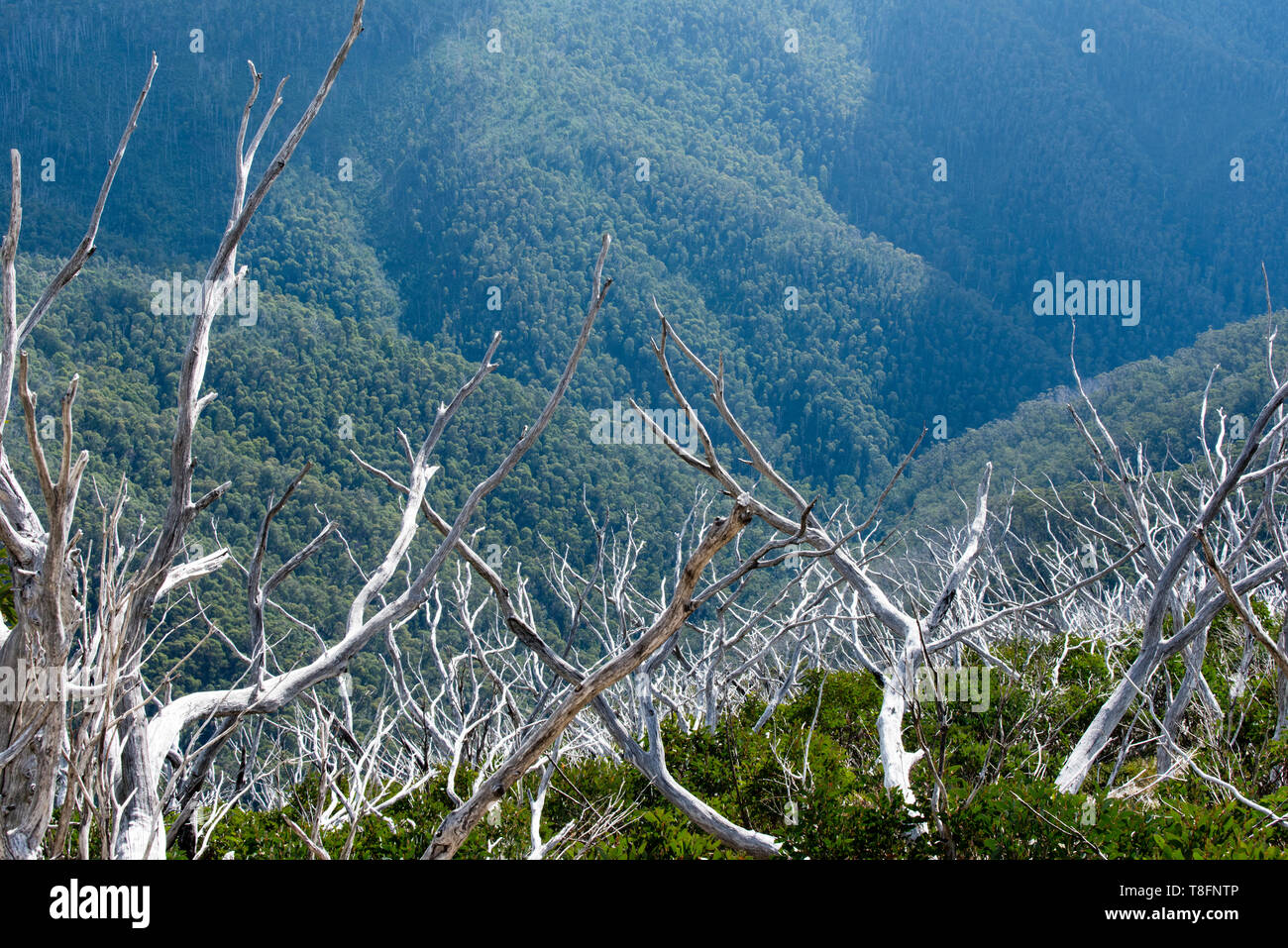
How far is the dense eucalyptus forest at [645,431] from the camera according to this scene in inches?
104

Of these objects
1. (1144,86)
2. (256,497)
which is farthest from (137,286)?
(1144,86)

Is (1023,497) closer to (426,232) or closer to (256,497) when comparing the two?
A: (256,497)

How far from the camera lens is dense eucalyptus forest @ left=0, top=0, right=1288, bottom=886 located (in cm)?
265

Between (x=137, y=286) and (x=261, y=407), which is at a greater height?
(x=137, y=286)

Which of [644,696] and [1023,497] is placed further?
[1023,497]

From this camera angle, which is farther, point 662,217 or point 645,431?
point 662,217

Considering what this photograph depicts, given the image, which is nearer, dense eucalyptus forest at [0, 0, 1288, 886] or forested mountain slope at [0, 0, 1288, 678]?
dense eucalyptus forest at [0, 0, 1288, 886]

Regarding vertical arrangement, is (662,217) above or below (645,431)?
above

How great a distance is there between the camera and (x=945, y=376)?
6981 cm

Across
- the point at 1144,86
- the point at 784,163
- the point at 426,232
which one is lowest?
the point at 426,232

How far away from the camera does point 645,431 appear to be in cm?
4122

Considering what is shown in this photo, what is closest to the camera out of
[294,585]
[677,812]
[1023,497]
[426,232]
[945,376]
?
[677,812]

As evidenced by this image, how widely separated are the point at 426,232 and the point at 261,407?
37135 millimetres

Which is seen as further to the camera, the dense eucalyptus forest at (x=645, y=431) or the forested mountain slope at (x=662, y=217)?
the forested mountain slope at (x=662, y=217)
